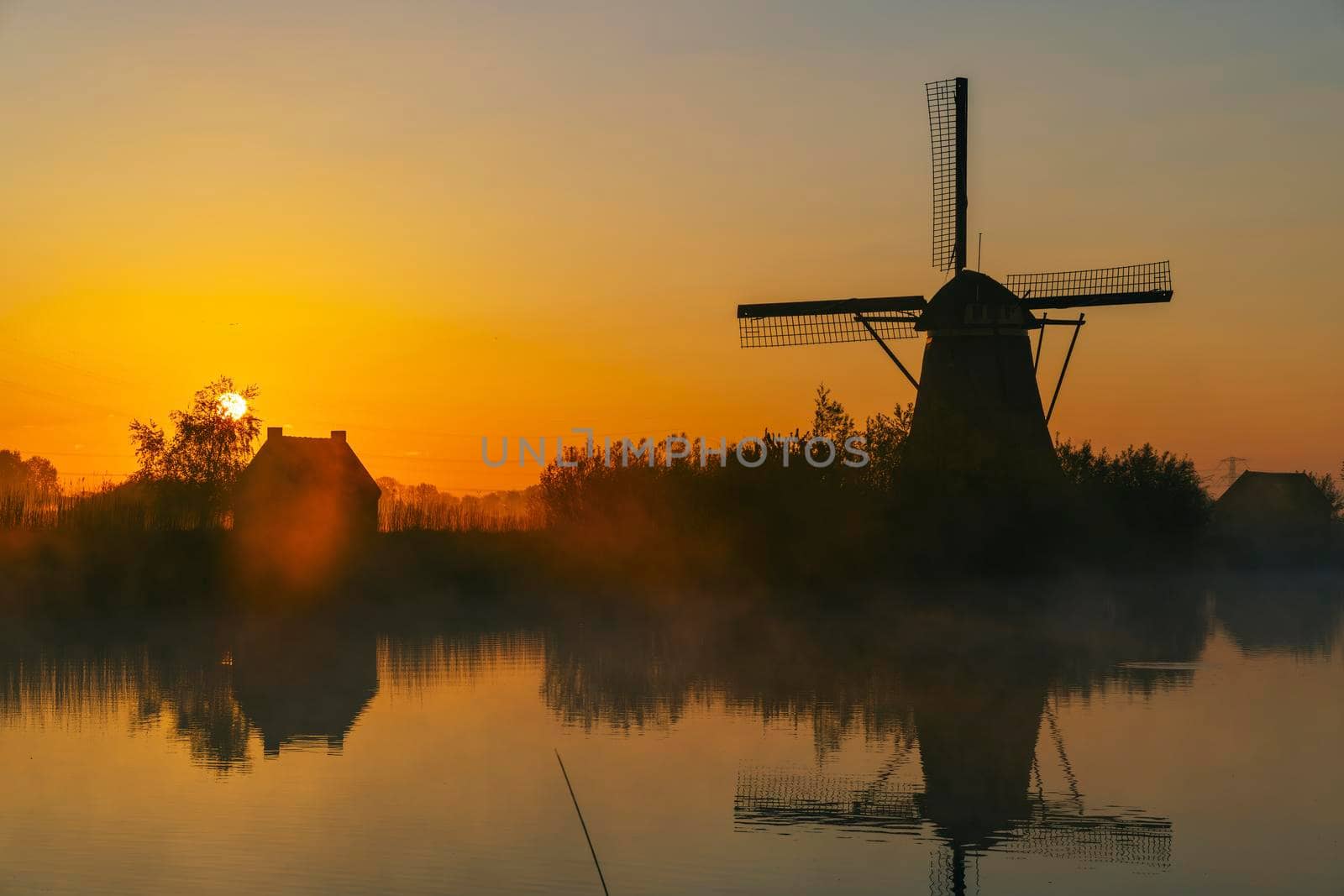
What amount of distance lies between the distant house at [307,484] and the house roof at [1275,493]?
52.0m

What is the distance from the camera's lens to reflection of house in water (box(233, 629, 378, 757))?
17547mm

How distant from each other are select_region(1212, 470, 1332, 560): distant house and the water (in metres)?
60.4

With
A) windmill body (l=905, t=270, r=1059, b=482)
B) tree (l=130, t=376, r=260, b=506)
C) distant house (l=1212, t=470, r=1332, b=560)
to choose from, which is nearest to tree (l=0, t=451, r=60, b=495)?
tree (l=130, t=376, r=260, b=506)

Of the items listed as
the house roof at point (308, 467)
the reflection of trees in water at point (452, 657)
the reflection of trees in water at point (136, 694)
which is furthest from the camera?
the house roof at point (308, 467)

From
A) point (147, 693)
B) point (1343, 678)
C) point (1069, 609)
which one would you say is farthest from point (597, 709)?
point (1069, 609)

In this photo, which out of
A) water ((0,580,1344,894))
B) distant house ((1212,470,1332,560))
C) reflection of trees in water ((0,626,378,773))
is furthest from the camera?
distant house ((1212,470,1332,560))

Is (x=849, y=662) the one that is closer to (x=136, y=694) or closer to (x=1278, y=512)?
(x=136, y=694)

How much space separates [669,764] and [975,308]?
24610 mm

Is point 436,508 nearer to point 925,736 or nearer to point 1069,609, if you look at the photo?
point 1069,609

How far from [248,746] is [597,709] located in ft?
15.1

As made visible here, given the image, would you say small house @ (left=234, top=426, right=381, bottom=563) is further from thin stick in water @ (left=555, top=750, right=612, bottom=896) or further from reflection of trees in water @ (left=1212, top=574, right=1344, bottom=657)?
thin stick in water @ (left=555, top=750, right=612, bottom=896)

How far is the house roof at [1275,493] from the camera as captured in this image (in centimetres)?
8906

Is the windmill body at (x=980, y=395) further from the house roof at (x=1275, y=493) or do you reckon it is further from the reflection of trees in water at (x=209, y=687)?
the house roof at (x=1275, y=493)

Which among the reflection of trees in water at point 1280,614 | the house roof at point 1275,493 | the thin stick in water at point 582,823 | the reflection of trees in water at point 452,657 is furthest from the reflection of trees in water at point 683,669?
the house roof at point 1275,493
